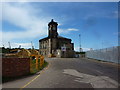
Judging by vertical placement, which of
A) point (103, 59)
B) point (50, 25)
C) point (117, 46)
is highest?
point (50, 25)

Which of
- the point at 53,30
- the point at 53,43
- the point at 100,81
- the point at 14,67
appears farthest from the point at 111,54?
the point at 53,30

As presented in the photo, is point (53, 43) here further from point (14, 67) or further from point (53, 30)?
point (14, 67)

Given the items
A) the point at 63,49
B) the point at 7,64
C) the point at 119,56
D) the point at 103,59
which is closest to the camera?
the point at 7,64

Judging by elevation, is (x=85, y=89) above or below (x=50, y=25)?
below

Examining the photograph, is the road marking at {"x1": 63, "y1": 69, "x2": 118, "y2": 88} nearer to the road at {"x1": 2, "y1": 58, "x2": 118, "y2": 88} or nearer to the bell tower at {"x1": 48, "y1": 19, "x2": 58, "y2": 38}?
the road at {"x1": 2, "y1": 58, "x2": 118, "y2": 88}

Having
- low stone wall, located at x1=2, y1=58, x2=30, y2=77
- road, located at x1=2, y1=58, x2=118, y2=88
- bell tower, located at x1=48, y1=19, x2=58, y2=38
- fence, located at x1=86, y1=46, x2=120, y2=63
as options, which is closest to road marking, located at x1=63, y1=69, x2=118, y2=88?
road, located at x1=2, y1=58, x2=118, y2=88

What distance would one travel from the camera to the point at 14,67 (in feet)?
42.0

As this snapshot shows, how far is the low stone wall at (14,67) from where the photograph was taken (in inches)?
474

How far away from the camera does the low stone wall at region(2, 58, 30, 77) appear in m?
12.0

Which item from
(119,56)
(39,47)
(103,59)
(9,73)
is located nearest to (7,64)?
(9,73)

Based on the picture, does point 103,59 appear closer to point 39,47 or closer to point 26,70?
point 26,70

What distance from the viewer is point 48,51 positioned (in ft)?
251

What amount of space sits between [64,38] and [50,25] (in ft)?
30.8

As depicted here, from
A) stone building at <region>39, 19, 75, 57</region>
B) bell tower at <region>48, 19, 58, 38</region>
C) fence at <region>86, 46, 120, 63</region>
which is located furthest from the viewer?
bell tower at <region>48, 19, 58, 38</region>
